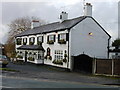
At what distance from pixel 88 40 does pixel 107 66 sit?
6.71 m

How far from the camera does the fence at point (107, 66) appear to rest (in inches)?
853

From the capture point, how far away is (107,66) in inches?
874

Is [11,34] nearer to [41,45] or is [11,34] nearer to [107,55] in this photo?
[41,45]

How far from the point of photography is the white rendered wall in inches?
1063

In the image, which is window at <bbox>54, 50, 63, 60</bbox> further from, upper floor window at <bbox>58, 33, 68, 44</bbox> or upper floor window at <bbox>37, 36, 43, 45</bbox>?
upper floor window at <bbox>37, 36, 43, 45</bbox>

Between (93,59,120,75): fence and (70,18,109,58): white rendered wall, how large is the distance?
4.66m

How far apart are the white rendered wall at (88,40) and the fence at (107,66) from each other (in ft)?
15.3

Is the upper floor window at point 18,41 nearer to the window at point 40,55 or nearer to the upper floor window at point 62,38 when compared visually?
the window at point 40,55

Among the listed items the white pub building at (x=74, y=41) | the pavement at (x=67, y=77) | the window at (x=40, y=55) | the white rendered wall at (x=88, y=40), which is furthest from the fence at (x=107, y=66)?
the window at (x=40, y=55)

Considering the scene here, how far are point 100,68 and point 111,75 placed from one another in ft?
4.96

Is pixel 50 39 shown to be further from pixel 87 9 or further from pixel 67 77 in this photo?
pixel 67 77

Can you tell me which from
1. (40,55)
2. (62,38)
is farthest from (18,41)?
(62,38)

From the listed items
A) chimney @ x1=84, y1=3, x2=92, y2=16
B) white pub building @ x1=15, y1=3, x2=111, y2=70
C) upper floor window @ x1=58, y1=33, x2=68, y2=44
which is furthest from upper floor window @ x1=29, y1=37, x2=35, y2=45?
chimney @ x1=84, y1=3, x2=92, y2=16

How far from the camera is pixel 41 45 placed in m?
34.4
